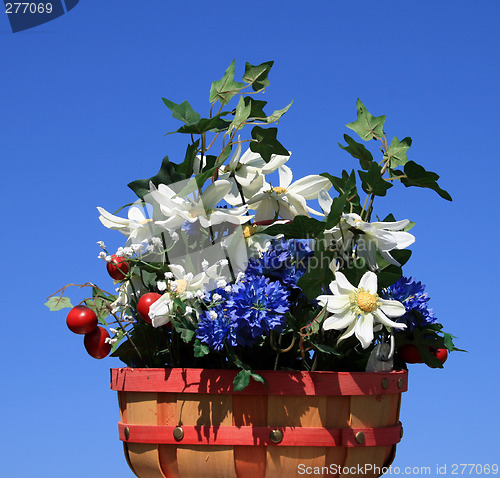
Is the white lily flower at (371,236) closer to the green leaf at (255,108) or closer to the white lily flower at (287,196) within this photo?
the white lily flower at (287,196)

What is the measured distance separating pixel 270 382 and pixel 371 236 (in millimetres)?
448

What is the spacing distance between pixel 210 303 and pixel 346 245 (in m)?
0.38

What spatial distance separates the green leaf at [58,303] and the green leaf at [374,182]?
920mm

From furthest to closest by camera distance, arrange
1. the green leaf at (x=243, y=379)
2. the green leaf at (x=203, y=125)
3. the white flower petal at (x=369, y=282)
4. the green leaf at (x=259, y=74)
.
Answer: the green leaf at (x=259, y=74), the green leaf at (x=203, y=125), the white flower petal at (x=369, y=282), the green leaf at (x=243, y=379)

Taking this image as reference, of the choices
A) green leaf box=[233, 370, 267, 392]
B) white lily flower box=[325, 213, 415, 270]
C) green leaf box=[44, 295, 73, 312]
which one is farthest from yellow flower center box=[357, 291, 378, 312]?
green leaf box=[44, 295, 73, 312]

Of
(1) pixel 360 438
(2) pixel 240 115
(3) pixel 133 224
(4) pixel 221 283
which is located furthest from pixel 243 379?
(2) pixel 240 115

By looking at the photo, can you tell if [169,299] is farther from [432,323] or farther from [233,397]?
[432,323]

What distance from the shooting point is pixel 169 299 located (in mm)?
1627

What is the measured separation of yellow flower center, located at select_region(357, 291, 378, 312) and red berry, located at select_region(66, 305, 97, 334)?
0.71 meters

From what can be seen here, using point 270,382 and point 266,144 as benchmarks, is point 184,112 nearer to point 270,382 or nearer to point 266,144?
point 266,144

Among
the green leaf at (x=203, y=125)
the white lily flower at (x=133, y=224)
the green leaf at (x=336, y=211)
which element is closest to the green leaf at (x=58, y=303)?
the white lily flower at (x=133, y=224)

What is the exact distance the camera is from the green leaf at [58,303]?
6.37 ft

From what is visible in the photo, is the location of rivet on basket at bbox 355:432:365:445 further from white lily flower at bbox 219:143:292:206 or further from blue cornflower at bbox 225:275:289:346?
white lily flower at bbox 219:143:292:206

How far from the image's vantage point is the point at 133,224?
1.83 m
